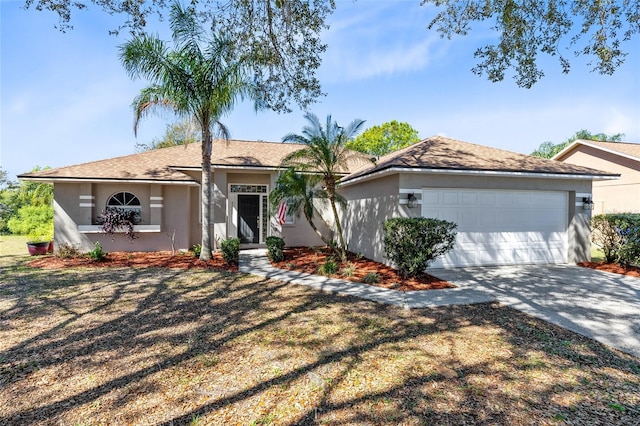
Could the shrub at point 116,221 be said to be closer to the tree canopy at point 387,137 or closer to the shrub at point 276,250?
the shrub at point 276,250

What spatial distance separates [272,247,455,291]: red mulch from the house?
2.62ft

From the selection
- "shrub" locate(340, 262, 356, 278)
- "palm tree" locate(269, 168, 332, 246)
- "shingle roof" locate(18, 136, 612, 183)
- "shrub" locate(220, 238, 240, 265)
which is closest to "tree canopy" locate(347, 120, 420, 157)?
"shingle roof" locate(18, 136, 612, 183)

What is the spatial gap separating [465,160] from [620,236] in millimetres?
5501

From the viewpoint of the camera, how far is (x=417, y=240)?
302 inches

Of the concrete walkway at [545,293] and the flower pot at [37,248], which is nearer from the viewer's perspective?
the concrete walkway at [545,293]

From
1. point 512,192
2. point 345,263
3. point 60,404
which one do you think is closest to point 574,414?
point 60,404

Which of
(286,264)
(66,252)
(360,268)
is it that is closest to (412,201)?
(360,268)

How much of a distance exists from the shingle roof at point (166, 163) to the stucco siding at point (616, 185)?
18362 mm

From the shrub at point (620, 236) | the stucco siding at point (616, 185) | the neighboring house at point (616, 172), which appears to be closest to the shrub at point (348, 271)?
the shrub at point (620, 236)

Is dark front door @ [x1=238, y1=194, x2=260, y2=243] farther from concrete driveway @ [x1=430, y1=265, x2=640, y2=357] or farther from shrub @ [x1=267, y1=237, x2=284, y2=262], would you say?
concrete driveway @ [x1=430, y1=265, x2=640, y2=357]

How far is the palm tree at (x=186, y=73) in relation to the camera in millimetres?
9266

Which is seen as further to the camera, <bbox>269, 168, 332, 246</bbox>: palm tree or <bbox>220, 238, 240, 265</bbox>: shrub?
<bbox>269, 168, 332, 246</bbox>: palm tree

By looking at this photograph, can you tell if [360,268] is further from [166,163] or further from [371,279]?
[166,163]

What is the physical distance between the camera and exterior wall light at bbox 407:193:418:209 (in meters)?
8.99
